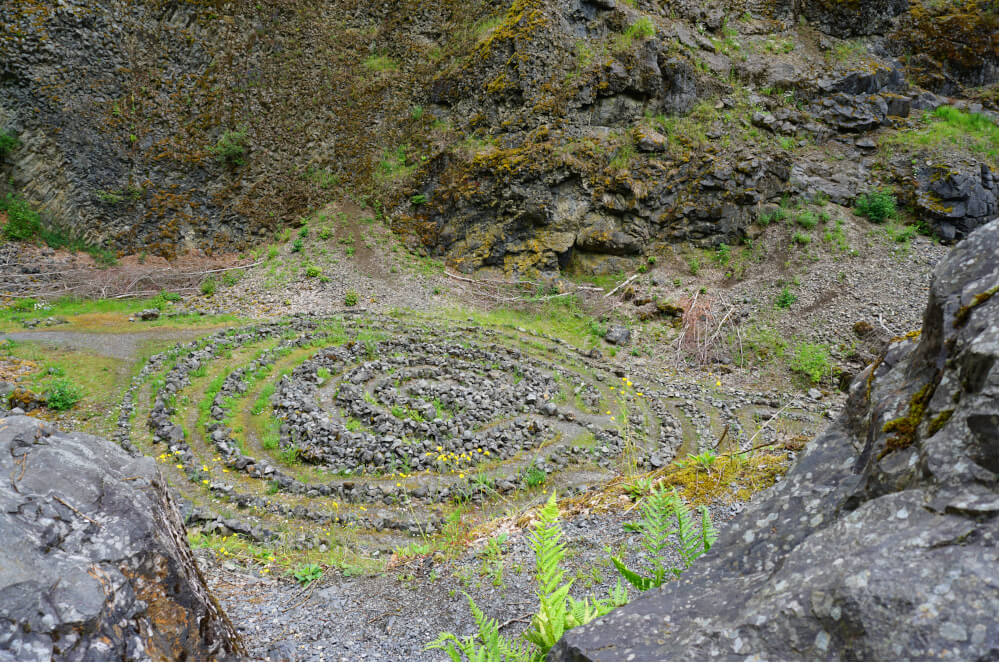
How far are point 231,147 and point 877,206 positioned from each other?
3110 centimetres

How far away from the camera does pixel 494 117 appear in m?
24.9

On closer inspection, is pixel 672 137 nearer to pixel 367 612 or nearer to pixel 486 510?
pixel 486 510

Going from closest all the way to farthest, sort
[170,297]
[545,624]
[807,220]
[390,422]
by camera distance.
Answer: [545,624] → [390,422] → [170,297] → [807,220]

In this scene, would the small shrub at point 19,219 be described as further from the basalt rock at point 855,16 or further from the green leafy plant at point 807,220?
the basalt rock at point 855,16

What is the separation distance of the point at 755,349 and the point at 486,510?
43.2 ft

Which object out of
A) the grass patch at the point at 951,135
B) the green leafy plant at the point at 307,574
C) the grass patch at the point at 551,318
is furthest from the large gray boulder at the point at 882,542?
the grass patch at the point at 951,135

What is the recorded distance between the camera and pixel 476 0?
93.2ft

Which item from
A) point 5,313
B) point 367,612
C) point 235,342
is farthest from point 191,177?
point 367,612

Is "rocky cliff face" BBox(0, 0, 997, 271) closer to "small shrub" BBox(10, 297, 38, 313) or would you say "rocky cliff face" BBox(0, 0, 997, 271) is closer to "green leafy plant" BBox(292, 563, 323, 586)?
"small shrub" BBox(10, 297, 38, 313)

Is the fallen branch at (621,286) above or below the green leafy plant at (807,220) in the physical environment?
below

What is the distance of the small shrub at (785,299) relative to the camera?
1922cm

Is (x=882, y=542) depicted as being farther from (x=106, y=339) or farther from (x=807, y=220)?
(x=807, y=220)

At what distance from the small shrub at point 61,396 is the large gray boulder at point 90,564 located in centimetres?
1123

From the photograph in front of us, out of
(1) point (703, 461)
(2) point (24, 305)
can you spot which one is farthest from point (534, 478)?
(2) point (24, 305)
